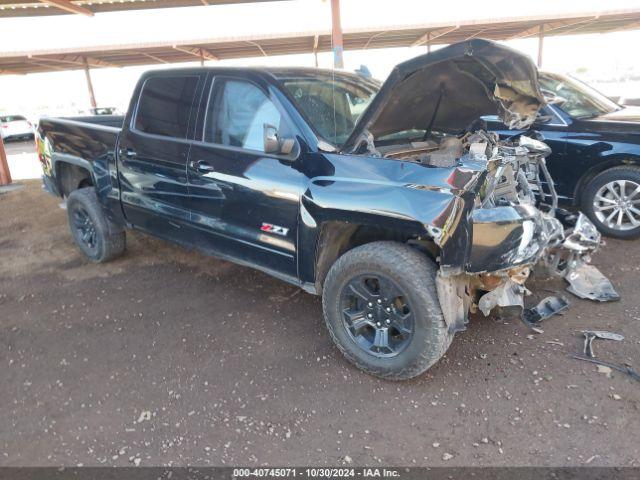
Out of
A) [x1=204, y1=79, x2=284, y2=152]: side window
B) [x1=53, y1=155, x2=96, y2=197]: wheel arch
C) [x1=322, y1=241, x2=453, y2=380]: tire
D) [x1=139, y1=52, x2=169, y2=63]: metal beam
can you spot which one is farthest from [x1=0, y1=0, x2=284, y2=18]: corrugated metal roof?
[x1=139, y1=52, x2=169, y2=63]: metal beam

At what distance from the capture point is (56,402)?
2.88 meters

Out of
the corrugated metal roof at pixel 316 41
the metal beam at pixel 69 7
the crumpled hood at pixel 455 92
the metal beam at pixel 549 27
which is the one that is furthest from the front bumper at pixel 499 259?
the metal beam at pixel 549 27

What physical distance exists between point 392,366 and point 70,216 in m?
4.02

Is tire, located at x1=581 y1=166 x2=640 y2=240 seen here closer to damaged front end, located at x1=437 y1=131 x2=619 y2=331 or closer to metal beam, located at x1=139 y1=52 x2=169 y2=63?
damaged front end, located at x1=437 y1=131 x2=619 y2=331

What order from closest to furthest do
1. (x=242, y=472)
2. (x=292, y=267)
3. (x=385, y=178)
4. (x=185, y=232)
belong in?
(x=242, y=472) → (x=385, y=178) → (x=292, y=267) → (x=185, y=232)

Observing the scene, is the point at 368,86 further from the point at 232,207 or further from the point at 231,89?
the point at 232,207

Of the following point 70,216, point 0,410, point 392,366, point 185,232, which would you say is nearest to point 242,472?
point 392,366

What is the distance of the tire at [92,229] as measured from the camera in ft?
15.8

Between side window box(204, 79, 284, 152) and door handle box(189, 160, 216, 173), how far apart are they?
18 centimetres

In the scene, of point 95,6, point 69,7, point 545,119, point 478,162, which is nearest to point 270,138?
point 478,162

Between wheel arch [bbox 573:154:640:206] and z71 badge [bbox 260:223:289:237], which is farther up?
z71 badge [bbox 260:223:289:237]

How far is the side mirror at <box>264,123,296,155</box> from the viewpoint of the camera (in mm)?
2920

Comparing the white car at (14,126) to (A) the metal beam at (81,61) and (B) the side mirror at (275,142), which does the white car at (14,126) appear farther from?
(B) the side mirror at (275,142)

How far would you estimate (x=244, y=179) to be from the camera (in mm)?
3305
